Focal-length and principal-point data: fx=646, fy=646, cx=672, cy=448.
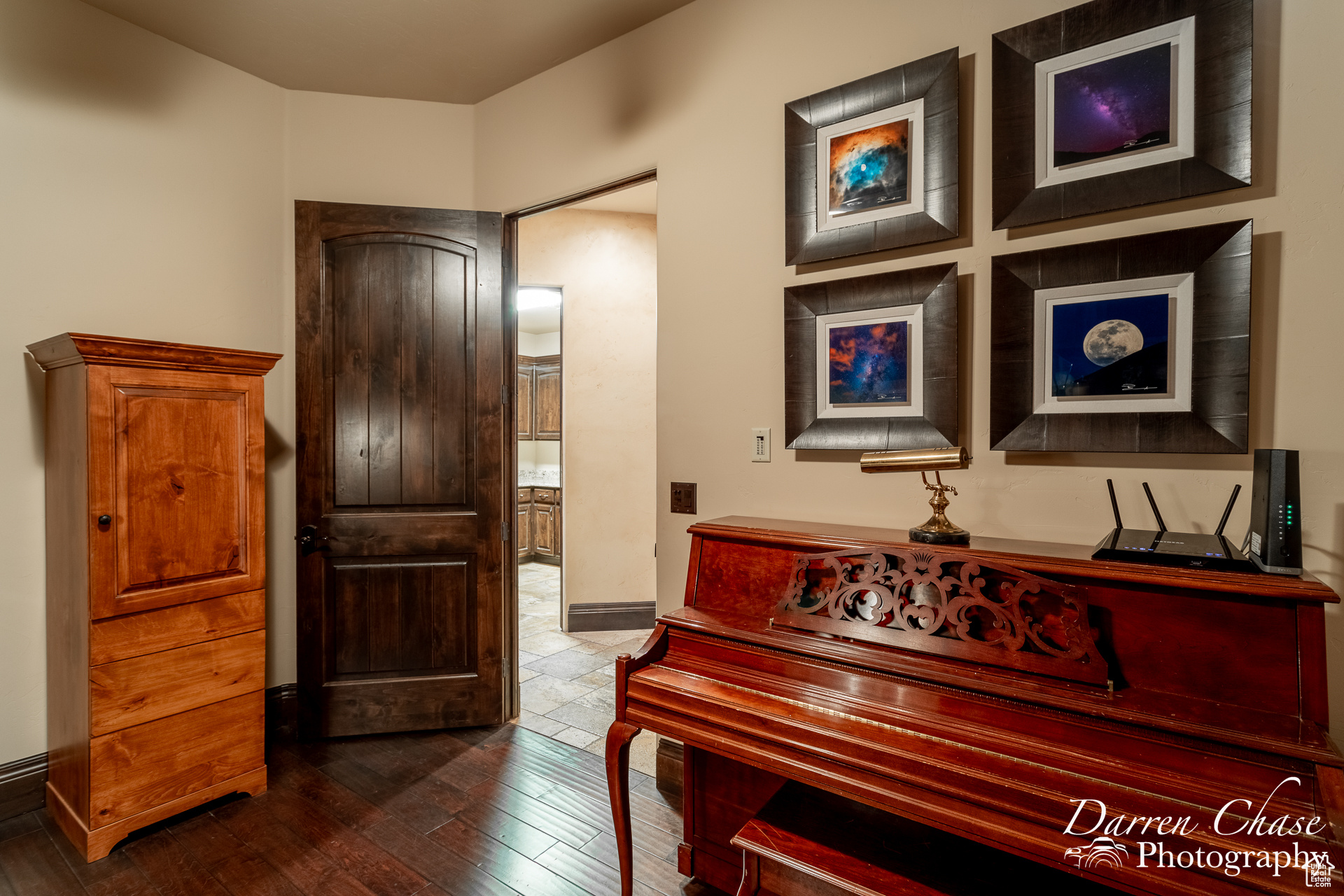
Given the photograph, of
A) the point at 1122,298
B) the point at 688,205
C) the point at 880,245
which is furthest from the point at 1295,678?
the point at 688,205

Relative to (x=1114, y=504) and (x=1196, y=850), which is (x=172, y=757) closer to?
(x=1196, y=850)

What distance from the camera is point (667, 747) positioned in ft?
7.96

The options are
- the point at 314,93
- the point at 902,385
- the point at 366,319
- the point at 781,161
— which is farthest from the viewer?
the point at 314,93

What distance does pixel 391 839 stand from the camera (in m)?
2.11

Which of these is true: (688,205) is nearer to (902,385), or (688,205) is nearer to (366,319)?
(902,385)

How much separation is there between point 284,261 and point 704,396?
215 cm

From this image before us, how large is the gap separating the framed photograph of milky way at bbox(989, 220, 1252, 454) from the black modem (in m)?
0.17

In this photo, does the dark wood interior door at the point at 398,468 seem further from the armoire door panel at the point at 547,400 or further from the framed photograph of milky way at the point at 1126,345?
the armoire door panel at the point at 547,400

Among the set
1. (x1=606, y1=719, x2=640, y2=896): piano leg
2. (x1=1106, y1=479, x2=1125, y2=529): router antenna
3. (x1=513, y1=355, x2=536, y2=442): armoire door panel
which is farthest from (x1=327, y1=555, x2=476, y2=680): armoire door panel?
(x1=513, y1=355, x2=536, y2=442): armoire door panel

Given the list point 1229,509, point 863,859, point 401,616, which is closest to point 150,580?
point 401,616

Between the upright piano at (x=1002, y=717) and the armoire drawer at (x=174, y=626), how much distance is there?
5.19ft

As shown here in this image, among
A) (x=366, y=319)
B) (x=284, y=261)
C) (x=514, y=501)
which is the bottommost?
(x=514, y=501)

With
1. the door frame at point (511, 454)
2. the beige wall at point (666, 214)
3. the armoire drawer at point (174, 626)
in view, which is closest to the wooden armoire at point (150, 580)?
the armoire drawer at point (174, 626)

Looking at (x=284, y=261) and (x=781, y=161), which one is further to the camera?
(x=284, y=261)
